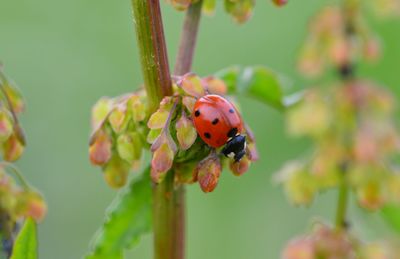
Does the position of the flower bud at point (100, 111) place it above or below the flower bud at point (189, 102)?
above

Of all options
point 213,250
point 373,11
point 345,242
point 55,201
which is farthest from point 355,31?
point 55,201

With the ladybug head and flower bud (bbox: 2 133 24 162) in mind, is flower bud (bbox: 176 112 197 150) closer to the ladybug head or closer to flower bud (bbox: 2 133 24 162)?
the ladybug head

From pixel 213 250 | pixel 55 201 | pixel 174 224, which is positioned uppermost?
pixel 55 201

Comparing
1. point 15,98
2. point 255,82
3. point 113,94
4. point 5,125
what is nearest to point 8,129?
point 5,125

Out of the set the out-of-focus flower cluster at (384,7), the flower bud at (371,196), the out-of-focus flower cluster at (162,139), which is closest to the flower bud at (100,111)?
the out-of-focus flower cluster at (162,139)

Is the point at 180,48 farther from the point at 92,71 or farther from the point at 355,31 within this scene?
the point at 92,71

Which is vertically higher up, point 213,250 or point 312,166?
point 213,250

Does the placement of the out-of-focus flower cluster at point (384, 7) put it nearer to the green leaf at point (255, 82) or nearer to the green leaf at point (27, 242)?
the green leaf at point (255, 82)
